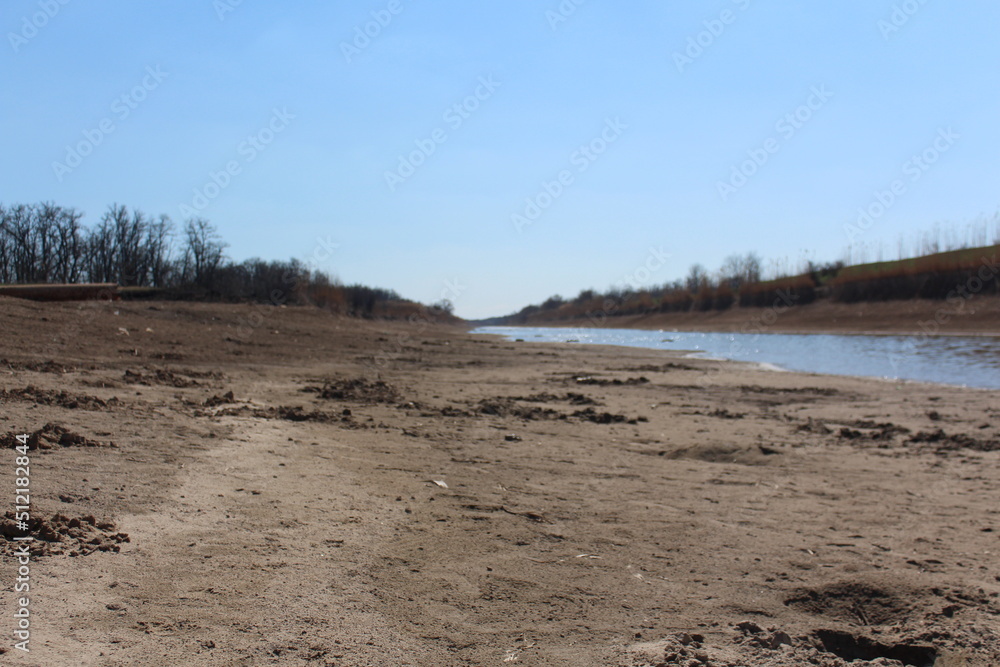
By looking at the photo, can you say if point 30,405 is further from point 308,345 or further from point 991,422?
point 308,345

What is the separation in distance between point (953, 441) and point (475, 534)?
21.8 feet

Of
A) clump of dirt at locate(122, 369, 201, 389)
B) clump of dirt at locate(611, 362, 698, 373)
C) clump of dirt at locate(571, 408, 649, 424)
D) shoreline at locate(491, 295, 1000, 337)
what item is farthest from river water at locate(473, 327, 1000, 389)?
clump of dirt at locate(122, 369, 201, 389)

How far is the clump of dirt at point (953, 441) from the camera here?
25.6 feet

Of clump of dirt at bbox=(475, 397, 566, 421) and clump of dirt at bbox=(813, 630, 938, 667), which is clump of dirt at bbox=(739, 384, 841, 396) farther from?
clump of dirt at bbox=(813, 630, 938, 667)

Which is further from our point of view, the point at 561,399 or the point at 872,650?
the point at 561,399

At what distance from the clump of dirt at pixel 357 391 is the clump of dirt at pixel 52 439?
4.63 metres

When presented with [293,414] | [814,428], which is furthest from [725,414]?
[293,414]

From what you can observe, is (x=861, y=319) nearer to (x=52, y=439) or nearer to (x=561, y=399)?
(x=561, y=399)

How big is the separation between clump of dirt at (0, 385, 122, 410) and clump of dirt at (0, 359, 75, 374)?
5.76ft

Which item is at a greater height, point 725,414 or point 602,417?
point 602,417

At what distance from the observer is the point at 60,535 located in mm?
3443

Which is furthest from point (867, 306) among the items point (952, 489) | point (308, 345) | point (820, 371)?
point (952, 489)

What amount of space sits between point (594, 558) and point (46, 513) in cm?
296

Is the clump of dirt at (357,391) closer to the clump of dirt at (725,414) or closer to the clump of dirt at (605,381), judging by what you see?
the clump of dirt at (725,414)
